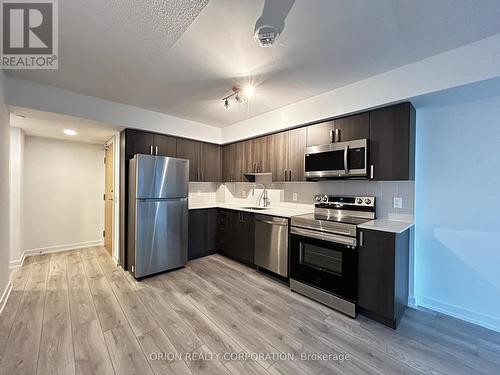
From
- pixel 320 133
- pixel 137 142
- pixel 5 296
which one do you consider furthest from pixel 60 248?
pixel 320 133

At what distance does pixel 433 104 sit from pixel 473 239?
1445mm

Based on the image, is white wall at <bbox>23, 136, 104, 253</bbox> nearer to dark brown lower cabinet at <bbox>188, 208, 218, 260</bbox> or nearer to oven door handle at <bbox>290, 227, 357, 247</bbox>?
dark brown lower cabinet at <bbox>188, 208, 218, 260</bbox>

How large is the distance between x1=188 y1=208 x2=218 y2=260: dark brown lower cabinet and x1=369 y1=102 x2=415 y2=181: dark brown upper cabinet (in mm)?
2783

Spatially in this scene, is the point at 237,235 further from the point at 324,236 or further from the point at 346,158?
the point at 346,158

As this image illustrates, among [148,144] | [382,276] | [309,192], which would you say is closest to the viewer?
[382,276]

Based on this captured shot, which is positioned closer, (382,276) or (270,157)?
(382,276)

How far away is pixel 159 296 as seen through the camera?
2557 millimetres

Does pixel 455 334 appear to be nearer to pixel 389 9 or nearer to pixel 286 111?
pixel 389 9

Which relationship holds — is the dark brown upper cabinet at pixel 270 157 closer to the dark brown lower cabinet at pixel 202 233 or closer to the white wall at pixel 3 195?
the dark brown lower cabinet at pixel 202 233

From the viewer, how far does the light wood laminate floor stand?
158 cm

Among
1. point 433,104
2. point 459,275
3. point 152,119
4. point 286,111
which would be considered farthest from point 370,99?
point 152,119

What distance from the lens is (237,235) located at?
368 centimetres

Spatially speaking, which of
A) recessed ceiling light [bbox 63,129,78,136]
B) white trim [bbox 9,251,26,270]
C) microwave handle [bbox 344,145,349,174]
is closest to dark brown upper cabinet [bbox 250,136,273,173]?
microwave handle [bbox 344,145,349,174]

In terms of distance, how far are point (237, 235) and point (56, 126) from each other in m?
3.25
